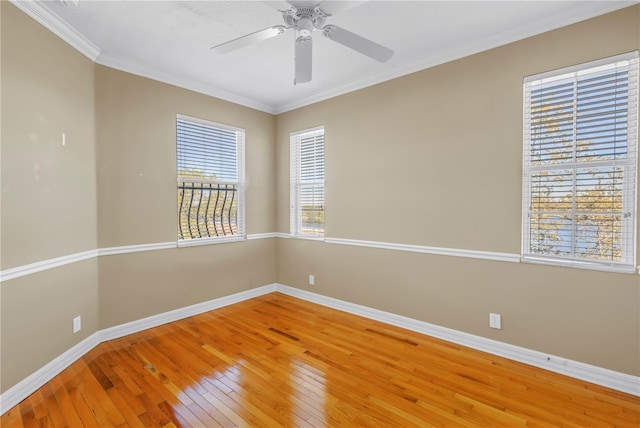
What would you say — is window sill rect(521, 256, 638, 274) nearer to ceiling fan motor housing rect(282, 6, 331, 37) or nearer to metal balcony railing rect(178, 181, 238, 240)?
ceiling fan motor housing rect(282, 6, 331, 37)

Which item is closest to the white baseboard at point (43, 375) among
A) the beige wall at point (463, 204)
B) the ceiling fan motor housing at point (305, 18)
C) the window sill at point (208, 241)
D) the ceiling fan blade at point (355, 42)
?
the window sill at point (208, 241)

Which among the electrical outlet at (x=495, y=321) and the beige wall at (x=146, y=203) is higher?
the beige wall at (x=146, y=203)

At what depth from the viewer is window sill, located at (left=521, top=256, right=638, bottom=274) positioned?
2.19 meters

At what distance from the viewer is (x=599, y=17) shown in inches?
88.4

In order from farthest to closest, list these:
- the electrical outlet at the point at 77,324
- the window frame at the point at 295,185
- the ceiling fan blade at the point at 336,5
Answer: the window frame at the point at 295,185 < the electrical outlet at the point at 77,324 < the ceiling fan blade at the point at 336,5

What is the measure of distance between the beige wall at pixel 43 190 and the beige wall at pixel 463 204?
2588 millimetres

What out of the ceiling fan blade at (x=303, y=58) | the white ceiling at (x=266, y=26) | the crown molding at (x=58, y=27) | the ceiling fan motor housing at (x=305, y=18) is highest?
the white ceiling at (x=266, y=26)

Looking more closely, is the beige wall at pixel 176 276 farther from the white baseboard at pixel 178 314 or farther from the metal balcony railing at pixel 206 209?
the metal balcony railing at pixel 206 209

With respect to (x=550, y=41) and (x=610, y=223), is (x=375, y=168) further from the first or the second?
(x=610, y=223)

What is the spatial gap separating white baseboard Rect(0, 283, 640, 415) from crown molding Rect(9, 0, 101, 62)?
8.61 feet

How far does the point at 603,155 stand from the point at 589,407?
5.84 feet

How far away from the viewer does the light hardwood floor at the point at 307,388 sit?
1946 millimetres

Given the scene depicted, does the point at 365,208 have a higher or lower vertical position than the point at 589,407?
higher

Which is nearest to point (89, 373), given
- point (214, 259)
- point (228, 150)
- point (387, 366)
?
point (214, 259)
